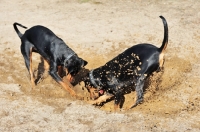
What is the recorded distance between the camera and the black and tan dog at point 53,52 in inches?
268

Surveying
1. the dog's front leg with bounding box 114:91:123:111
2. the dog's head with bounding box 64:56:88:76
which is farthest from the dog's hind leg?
the dog's front leg with bounding box 114:91:123:111

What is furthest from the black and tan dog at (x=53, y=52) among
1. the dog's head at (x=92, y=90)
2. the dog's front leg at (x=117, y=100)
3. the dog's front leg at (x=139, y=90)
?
the dog's front leg at (x=139, y=90)

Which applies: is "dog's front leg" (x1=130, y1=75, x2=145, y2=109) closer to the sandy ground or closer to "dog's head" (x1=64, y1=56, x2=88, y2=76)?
the sandy ground

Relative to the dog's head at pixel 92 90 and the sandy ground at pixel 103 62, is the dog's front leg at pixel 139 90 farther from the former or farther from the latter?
the dog's head at pixel 92 90

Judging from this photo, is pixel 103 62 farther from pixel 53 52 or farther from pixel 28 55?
pixel 28 55

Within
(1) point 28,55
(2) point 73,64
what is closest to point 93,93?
(2) point 73,64

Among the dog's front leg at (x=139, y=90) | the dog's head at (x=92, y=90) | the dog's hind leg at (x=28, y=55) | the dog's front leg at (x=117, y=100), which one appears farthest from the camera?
the dog's hind leg at (x=28, y=55)

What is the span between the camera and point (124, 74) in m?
6.79

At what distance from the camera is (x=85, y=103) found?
6.48 meters

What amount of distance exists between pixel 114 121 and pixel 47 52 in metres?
2.41

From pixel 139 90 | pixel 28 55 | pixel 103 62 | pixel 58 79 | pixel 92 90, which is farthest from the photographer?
pixel 103 62

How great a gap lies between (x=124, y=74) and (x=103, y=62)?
176 cm

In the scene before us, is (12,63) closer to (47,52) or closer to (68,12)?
(47,52)

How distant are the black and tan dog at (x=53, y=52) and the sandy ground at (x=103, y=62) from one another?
482 millimetres
